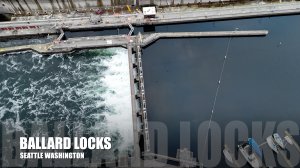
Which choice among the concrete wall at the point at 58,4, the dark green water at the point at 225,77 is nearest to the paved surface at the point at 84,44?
the dark green water at the point at 225,77

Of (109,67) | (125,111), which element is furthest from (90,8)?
(125,111)

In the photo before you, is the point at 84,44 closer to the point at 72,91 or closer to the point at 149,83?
the point at 72,91

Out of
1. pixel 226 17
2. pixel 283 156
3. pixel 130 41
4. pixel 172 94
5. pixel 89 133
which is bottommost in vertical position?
pixel 283 156

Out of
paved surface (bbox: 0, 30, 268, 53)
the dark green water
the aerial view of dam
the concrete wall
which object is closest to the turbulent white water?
the aerial view of dam

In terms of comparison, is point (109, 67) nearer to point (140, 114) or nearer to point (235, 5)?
point (140, 114)

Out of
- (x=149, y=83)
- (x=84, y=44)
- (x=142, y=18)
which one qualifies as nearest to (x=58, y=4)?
(x=84, y=44)
